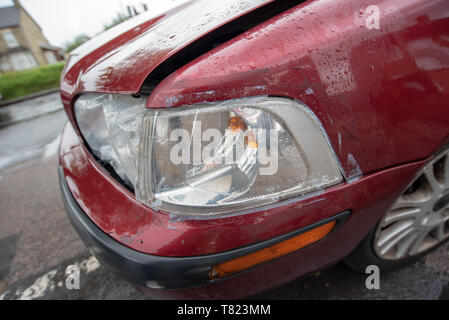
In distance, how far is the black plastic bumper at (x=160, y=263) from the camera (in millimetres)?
792

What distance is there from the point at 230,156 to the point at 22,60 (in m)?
39.5

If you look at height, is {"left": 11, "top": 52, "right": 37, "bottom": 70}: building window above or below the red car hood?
above

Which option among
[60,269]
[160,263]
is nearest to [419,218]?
[160,263]

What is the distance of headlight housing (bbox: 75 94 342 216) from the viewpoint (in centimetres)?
72

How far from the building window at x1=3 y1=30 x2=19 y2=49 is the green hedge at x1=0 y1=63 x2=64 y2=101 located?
67.7 feet

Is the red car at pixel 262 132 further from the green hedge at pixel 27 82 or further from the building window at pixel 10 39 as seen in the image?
the building window at pixel 10 39

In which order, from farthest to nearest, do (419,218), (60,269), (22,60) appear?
(22,60)
(60,269)
(419,218)

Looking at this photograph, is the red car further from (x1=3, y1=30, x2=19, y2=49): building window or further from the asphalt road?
(x1=3, y1=30, x2=19, y2=49): building window

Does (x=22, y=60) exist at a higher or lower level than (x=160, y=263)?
higher

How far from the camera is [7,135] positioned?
5.41 m

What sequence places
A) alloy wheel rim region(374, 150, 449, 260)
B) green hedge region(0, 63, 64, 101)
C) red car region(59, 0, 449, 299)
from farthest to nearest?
green hedge region(0, 63, 64, 101) < alloy wheel rim region(374, 150, 449, 260) < red car region(59, 0, 449, 299)

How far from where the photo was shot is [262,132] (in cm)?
73

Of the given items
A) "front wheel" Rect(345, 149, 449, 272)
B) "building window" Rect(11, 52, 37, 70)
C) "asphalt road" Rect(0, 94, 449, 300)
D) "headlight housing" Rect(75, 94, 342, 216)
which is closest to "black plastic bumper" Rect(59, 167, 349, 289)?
"headlight housing" Rect(75, 94, 342, 216)

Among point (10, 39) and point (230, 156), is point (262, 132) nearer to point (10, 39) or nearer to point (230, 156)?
point (230, 156)
